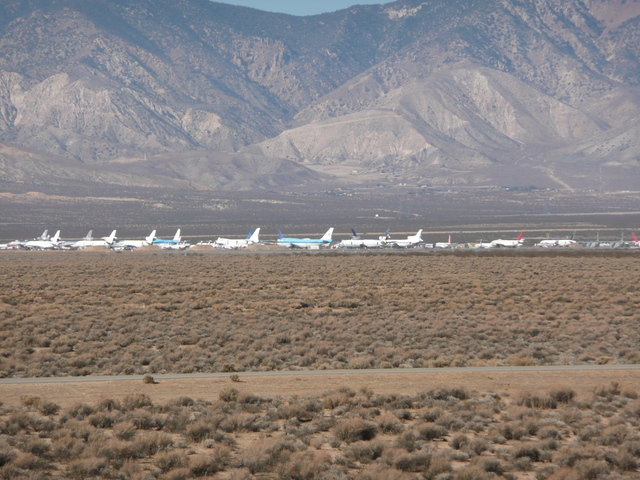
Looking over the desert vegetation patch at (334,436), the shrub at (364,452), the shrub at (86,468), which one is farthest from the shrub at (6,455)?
the shrub at (364,452)

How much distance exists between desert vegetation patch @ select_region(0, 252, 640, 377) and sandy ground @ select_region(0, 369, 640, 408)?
2.21 metres

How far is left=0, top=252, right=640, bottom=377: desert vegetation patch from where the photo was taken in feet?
75.5

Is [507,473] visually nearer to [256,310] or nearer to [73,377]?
[73,377]

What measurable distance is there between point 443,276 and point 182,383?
35208 millimetres

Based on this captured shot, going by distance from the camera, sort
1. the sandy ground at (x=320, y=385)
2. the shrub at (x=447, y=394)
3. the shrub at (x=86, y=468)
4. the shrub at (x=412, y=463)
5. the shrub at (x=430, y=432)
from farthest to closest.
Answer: the sandy ground at (x=320, y=385), the shrub at (x=447, y=394), the shrub at (x=430, y=432), the shrub at (x=412, y=463), the shrub at (x=86, y=468)

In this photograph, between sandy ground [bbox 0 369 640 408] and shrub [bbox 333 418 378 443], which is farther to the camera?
sandy ground [bbox 0 369 640 408]

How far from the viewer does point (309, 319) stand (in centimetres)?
3184

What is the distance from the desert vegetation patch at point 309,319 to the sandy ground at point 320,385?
87.0 inches

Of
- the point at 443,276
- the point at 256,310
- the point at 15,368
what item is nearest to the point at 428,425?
the point at 15,368

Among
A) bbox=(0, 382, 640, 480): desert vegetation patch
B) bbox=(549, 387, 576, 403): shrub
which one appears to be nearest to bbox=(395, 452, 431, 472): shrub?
bbox=(0, 382, 640, 480): desert vegetation patch

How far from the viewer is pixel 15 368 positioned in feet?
69.7

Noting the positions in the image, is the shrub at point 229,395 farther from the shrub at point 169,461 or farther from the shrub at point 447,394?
the shrub at point 447,394

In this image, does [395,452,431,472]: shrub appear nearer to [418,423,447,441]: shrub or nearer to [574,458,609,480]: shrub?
[418,423,447,441]: shrub

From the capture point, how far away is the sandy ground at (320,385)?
17.5 metres
